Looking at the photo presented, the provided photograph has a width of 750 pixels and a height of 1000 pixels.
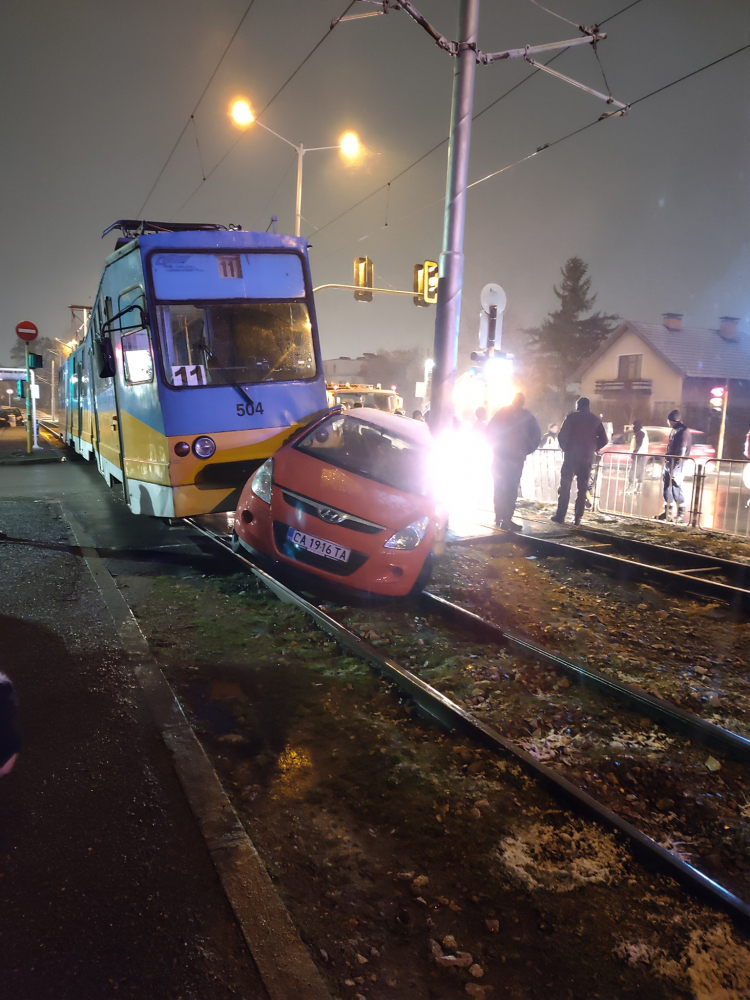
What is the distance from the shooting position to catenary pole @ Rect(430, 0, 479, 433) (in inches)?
315

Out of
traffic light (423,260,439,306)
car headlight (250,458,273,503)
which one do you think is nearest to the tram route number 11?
car headlight (250,458,273,503)

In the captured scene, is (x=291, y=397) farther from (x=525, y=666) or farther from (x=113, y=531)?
(x=525, y=666)

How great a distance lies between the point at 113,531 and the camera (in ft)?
31.1

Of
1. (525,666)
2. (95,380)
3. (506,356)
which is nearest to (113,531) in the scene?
(95,380)

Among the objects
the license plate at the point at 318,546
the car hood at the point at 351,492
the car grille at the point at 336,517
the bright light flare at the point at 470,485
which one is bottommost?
the bright light flare at the point at 470,485

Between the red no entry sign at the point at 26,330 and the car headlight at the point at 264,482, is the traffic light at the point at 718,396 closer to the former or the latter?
the car headlight at the point at 264,482

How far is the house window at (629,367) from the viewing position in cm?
4566

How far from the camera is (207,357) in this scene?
7.52 meters

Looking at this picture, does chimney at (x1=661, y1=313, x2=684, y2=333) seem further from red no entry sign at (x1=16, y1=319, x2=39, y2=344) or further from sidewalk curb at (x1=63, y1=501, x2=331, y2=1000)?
sidewalk curb at (x1=63, y1=501, x2=331, y2=1000)

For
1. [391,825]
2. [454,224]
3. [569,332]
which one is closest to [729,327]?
[569,332]

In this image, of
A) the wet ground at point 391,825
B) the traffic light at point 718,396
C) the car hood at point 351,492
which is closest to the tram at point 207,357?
the car hood at point 351,492

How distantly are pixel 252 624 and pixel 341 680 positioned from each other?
1358mm

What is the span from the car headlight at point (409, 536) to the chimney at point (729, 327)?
48.1m

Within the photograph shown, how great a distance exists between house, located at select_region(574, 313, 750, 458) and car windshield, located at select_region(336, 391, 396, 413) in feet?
78.6
